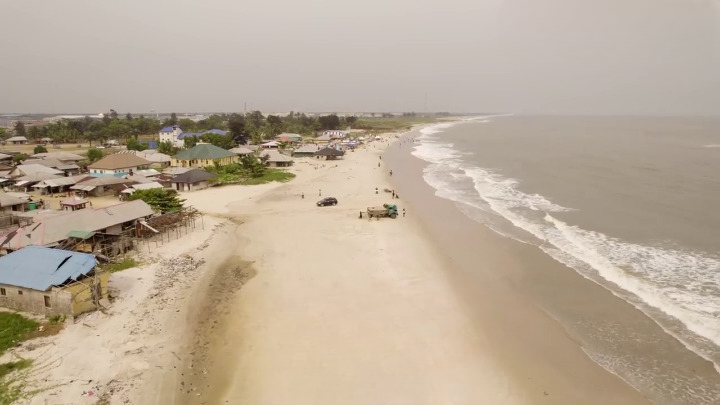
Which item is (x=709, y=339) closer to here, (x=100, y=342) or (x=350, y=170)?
(x=100, y=342)

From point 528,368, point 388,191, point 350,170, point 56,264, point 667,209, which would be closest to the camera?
point 528,368

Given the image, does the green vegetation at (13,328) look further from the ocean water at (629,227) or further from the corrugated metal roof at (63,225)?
the ocean water at (629,227)

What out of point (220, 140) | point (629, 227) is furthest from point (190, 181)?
point (629, 227)

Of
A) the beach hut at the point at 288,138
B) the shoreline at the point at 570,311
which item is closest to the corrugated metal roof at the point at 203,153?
the shoreline at the point at 570,311

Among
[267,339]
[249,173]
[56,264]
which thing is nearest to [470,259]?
[267,339]

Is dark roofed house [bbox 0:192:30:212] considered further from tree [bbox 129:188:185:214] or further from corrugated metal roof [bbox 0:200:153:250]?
corrugated metal roof [bbox 0:200:153:250]

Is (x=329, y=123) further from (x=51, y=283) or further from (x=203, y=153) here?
(x=51, y=283)

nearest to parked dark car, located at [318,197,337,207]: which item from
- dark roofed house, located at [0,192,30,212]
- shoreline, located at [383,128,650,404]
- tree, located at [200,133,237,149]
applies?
Answer: shoreline, located at [383,128,650,404]
